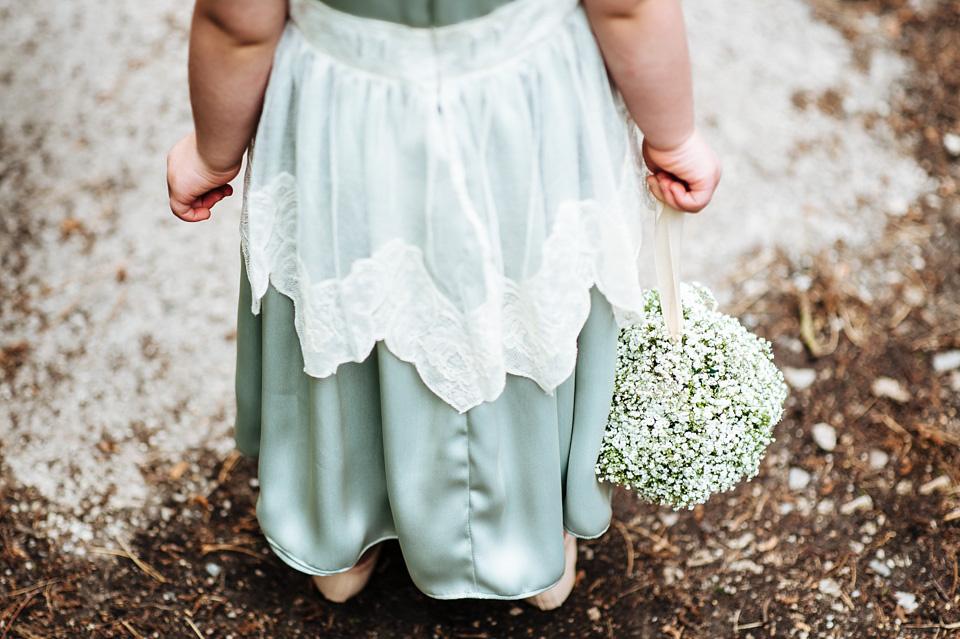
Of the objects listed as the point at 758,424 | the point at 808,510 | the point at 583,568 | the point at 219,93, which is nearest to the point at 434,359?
the point at 219,93

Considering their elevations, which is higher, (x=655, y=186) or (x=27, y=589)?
(x=655, y=186)

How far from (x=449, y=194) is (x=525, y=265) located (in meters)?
0.14

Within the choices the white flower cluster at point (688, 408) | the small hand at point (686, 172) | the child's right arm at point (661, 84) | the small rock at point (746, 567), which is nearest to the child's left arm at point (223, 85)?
the child's right arm at point (661, 84)

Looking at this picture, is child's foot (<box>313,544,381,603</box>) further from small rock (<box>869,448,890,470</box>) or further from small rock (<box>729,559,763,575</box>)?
small rock (<box>869,448,890,470</box>)

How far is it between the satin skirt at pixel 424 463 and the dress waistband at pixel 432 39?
366 mm

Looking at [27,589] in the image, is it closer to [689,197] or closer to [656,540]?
[656,540]

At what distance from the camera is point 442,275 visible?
1.04 metres

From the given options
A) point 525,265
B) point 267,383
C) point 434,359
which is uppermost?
point 525,265

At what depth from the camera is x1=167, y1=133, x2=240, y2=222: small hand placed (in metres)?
1.14

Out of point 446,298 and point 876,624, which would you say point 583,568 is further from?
point 446,298

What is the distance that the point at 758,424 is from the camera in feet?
4.40

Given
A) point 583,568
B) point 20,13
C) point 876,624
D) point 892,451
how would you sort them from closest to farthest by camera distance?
point 876,624 → point 583,568 → point 892,451 → point 20,13

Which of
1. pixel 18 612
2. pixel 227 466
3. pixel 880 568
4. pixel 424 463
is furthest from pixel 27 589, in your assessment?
pixel 880 568

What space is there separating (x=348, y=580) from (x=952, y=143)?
6.91 feet
